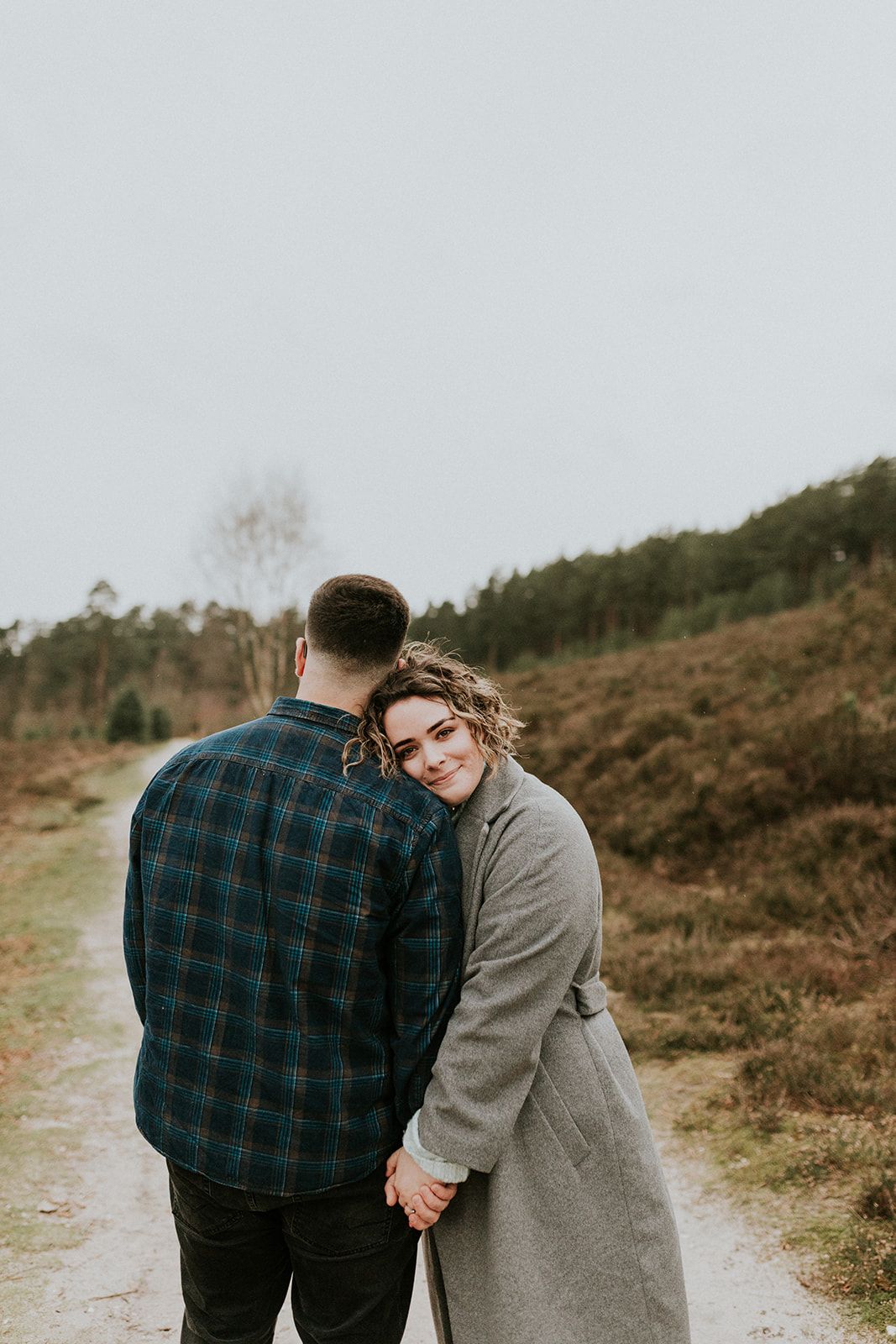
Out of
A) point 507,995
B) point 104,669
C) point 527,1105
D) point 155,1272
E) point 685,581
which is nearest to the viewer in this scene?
point 507,995

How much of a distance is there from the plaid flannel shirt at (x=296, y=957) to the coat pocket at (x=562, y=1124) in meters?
0.25

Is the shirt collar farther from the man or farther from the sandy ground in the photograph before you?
the sandy ground

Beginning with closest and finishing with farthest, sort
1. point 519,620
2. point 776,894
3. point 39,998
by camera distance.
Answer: point 39,998
point 776,894
point 519,620

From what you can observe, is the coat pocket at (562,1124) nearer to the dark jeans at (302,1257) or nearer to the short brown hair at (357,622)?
the dark jeans at (302,1257)

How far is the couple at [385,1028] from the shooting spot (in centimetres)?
176

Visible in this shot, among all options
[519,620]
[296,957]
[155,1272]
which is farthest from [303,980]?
[519,620]

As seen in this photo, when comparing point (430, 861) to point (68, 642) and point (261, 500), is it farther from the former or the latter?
point (68, 642)

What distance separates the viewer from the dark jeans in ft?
6.08

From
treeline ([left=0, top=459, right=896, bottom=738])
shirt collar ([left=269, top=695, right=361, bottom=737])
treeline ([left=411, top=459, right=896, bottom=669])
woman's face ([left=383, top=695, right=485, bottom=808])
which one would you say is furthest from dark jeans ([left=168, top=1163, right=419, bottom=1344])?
treeline ([left=411, top=459, right=896, bottom=669])

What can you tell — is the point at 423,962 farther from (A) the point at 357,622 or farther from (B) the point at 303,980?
(A) the point at 357,622

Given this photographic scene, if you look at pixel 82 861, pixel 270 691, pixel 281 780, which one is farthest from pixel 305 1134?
pixel 270 691

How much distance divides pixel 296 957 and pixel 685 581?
3168 centimetres

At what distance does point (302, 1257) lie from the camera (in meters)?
1.90

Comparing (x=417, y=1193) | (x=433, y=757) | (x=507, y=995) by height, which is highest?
(x=433, y=757)
